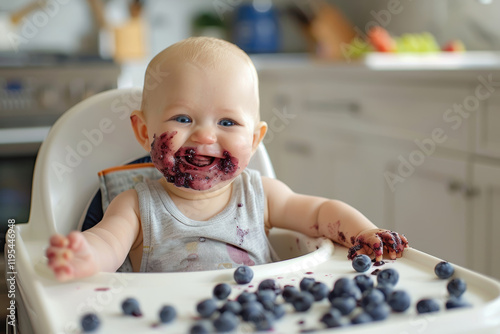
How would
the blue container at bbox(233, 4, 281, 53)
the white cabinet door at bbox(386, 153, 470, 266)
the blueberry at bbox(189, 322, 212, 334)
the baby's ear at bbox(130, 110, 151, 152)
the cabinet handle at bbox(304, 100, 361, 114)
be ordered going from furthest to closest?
the blue container at bbox(233, 4, 281, 53) < the cabinet handle at bbox(304, 100, 361, 114) < the white cabinet door at bbox(386, 153, 470, 266) < the baby's ear at bbox(130, 110, 151, 152) < the blueberry at bbox(189, 322, 212, 334)

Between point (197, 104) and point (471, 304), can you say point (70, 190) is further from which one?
point (471, 304)

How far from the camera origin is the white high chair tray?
2.02 ft

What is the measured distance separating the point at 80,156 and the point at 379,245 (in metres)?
0.58

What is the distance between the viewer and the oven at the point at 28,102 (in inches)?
87.8

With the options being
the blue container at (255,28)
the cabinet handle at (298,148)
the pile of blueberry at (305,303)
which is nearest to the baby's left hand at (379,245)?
the pile of blueberry at (305,303)

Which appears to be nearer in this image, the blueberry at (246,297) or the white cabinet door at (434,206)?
the blueberry at (246,297)

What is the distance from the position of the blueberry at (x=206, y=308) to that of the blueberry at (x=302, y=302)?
0.09 m

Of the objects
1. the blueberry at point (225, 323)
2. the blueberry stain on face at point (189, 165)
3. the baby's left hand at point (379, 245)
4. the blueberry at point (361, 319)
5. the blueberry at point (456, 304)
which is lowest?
the baby's left hand at point (379, 245)

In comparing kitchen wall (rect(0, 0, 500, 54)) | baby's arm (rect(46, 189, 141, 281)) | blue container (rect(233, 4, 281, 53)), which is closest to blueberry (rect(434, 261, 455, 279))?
baby's arm (rect(46, 189, 141, 281))

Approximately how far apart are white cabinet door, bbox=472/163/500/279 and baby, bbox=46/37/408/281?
2.82ft

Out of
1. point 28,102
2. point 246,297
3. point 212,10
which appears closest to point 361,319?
point 246,297

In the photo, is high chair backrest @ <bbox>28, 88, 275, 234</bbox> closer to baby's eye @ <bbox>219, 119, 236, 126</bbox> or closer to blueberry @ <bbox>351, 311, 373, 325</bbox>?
baby's eye @ <bbox>219, 119, 236, 126</bbox>

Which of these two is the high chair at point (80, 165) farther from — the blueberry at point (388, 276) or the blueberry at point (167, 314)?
the blueberry at point (167, 314)

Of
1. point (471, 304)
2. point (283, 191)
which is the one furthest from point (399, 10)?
point (471, 304)
